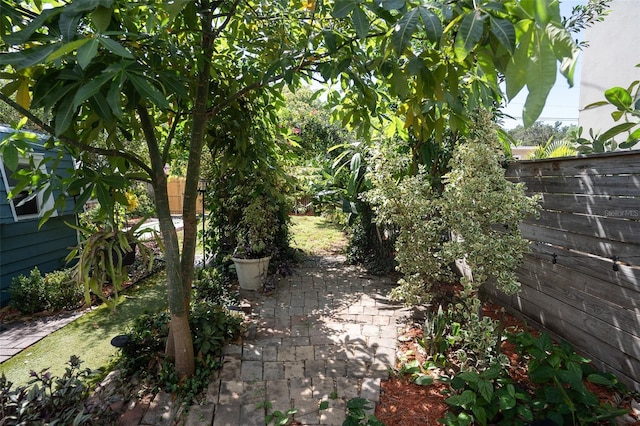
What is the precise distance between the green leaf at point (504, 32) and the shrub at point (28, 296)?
5468 millimetres

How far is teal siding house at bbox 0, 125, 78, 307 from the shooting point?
14.9 feet

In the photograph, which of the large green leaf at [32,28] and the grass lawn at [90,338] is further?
the grass lawn at [90,338]

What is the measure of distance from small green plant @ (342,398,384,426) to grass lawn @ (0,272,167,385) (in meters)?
2.07

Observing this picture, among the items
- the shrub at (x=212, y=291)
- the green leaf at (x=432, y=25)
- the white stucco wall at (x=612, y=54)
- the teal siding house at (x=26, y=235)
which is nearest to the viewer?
the green leaf at (x=432, y=25)

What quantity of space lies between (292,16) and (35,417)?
302 cm

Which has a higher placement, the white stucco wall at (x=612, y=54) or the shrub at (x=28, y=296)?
the white stucco wall at (x=612, y=54)

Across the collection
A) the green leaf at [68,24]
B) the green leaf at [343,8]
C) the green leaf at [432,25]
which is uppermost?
the green leaf at [68,24]

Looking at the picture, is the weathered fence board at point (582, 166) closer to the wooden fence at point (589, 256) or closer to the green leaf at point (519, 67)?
the wooden fence at point (589, 256)

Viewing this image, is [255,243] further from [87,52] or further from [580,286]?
[87,52]

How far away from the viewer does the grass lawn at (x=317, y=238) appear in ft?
23.0

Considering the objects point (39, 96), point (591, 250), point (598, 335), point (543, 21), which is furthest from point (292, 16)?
point (598, 335)

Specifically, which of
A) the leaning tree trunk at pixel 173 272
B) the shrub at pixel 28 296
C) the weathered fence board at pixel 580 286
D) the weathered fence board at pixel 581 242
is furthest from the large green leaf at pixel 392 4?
the shrub at pixel 28 296

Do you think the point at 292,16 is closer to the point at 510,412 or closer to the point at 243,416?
the point at 243,416

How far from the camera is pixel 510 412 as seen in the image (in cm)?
207
